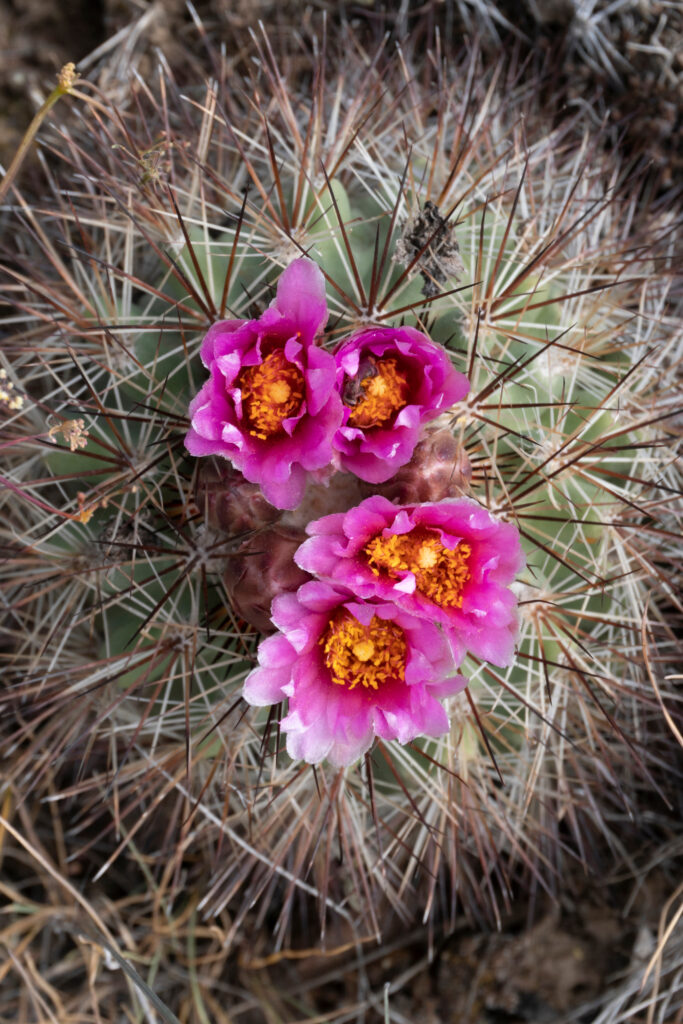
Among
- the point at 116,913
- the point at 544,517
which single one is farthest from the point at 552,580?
the point at 116,913

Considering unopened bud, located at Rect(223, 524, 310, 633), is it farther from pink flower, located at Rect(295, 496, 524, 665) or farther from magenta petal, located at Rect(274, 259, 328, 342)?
magenta petal, located at Rect(274, 259, 328, 342)

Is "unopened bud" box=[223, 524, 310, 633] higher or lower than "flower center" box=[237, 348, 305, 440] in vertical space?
lower

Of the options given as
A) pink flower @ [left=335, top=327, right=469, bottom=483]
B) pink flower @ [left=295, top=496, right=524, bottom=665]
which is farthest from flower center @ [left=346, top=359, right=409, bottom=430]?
pink flower @ [left=295, top=496, right=524, bottom=665]

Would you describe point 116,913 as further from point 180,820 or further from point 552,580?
point 552,580

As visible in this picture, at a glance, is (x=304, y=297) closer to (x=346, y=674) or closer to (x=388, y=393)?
(x=388, y=393)

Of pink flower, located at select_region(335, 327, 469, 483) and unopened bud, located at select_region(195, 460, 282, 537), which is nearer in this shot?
pink flower, located at select_region(335, 327, 469, 483)

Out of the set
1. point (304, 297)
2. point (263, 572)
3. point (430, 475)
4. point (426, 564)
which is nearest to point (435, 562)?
point (426, 564)

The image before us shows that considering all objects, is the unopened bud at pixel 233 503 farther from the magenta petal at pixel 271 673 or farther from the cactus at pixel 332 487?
the magenta petal at pixel 271 673
